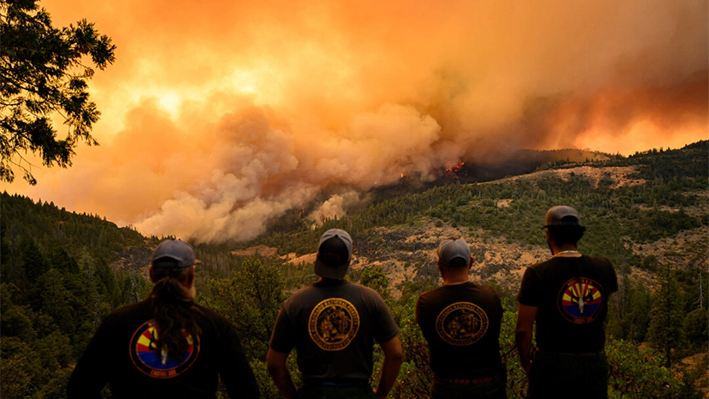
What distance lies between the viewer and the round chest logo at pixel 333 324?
3904 millimetres

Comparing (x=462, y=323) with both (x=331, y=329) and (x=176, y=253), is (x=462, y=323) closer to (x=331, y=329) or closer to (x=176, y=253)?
(x=331, y=329)

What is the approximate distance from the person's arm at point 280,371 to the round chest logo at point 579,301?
11.1ft

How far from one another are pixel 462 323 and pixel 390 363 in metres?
1.04

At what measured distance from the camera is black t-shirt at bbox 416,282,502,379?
15.0 feet

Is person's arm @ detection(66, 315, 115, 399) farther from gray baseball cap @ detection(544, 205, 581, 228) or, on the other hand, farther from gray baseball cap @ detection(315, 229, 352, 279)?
gray baseball cap @ detection(544, 205, 581, 228)

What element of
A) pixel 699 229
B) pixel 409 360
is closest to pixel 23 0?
pixel 409 360

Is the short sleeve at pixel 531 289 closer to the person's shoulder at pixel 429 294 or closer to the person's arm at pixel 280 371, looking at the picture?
the person's shoulder at pixel 429 294

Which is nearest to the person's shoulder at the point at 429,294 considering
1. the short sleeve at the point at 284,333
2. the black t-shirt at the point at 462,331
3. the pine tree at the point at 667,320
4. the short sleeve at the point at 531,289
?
the black t-shirt at the point at 462,331

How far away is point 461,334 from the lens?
15.0 feet

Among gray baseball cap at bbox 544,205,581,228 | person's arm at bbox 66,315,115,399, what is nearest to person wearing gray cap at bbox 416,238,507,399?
gray baseball cap at bbox 544,205,581,228

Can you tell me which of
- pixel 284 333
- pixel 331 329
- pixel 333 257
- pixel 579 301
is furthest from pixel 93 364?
pixel 579 301

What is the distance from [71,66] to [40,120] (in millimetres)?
1411

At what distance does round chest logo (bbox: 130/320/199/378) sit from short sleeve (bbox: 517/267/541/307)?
12.8 feet

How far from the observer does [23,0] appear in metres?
7.89
